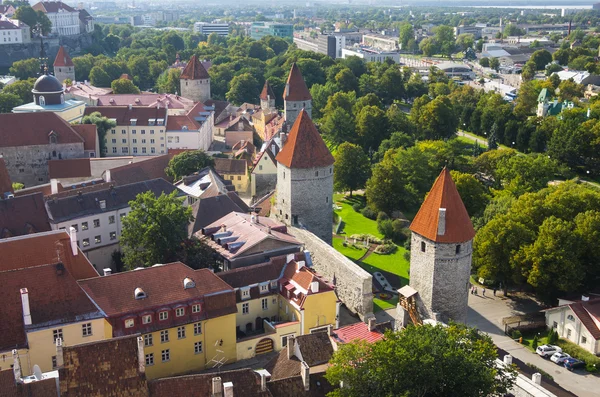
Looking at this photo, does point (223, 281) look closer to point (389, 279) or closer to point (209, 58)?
point (389, 279)

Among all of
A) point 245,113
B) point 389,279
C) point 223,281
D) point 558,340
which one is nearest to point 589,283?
point 558,340

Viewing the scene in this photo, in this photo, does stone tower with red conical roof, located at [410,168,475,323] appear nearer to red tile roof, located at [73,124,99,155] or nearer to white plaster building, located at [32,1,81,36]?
red tile roof, located at [73,124,99,155]

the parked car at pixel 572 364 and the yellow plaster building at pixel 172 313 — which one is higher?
the yellow plaster building at pixel 172 313

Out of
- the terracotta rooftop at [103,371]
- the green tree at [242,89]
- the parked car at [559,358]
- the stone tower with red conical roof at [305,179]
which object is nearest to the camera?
the terracotta rooftop at [103,371]

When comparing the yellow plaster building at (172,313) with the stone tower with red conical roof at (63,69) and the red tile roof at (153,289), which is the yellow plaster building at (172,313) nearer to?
the red tile roof at (153,289)

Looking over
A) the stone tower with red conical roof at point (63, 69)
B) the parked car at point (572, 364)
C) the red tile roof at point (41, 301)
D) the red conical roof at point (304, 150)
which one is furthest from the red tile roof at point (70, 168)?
the stone tower with red conical roof at point (63, 69)
